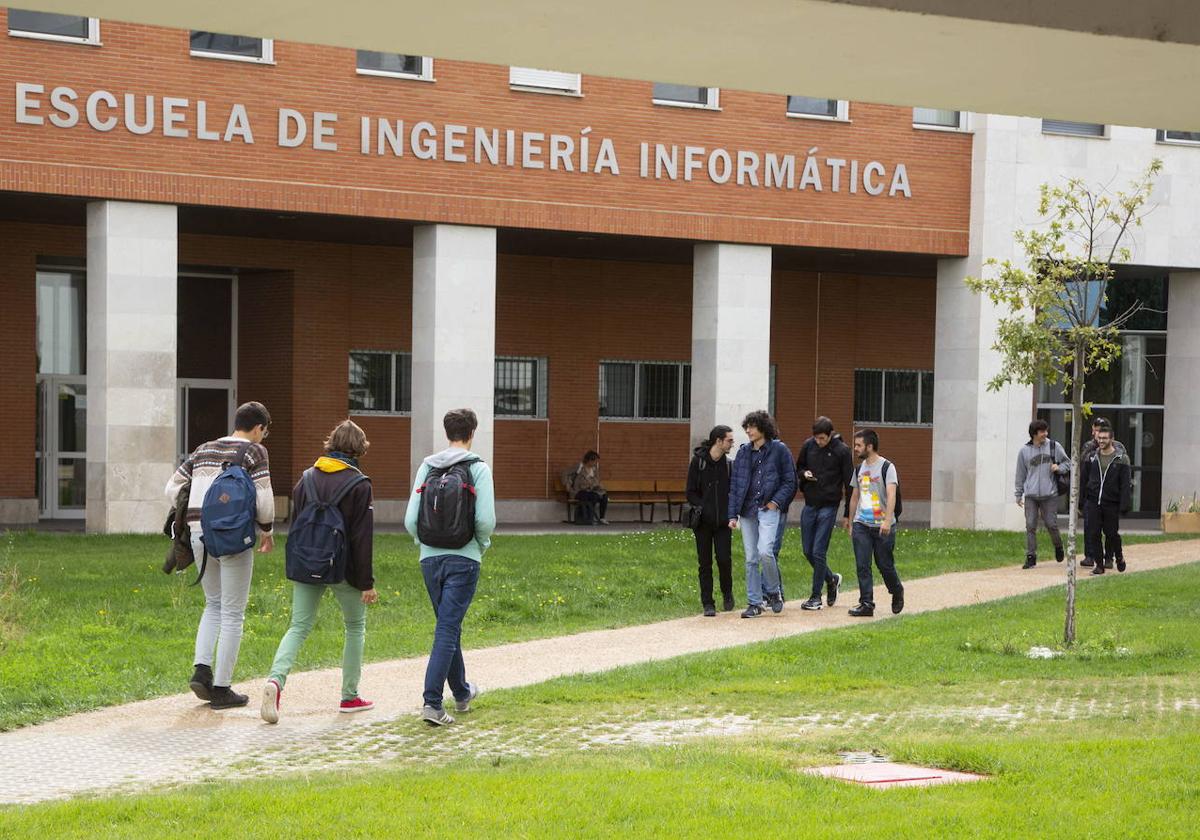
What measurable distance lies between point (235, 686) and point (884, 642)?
509cm

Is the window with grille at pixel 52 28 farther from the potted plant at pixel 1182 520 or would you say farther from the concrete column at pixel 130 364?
the potted plant at pixel 1182 520

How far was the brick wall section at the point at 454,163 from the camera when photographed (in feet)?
70.9

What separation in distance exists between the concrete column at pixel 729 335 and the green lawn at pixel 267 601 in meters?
2.90

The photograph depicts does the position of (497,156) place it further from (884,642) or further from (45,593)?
(884,642)

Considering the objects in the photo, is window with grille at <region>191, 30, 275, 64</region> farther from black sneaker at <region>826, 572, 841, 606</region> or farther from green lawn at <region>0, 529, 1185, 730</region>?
black sneaker at <region>826, 572, 841, 606</region>

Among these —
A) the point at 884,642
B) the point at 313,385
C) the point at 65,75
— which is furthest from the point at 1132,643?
the point at 313,385

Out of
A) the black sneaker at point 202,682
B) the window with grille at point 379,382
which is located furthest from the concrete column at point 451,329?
the black sneaker at point 202,682

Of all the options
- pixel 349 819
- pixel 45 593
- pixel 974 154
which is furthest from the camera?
pixel 974 154

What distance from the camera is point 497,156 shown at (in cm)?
2419

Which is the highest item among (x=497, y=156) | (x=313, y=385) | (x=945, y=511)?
(x=497, y=156)

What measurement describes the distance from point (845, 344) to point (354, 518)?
2365 centimetres

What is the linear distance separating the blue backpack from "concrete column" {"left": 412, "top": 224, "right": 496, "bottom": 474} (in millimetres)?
13988

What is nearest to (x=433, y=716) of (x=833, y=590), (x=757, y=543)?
(x=757, y=543)

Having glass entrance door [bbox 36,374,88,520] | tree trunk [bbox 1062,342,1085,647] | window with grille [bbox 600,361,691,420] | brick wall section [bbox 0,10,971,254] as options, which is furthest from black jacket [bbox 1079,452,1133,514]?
glass entrance door [bbox 36,374,88,520]
